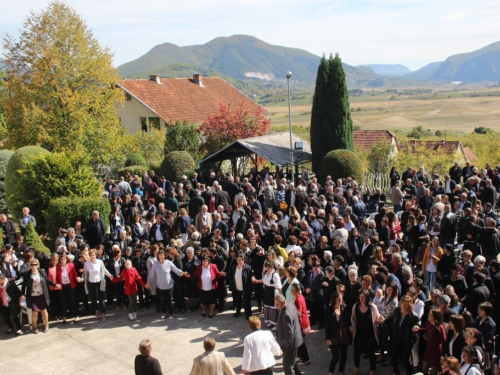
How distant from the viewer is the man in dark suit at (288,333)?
752cm

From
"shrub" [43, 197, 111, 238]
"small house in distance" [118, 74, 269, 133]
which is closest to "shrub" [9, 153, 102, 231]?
"shrub" [43, 197, 111, 238]

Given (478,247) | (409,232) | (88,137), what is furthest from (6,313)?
(88,137)

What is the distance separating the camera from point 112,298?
11.6 meters

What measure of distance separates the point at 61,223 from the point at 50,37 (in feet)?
46.8

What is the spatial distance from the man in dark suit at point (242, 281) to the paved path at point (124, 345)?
0.39m

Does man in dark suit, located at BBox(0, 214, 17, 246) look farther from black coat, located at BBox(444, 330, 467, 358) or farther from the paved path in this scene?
black coat, located at BBox(444, 330, 467, 358)

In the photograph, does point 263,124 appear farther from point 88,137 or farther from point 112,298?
point 112,298

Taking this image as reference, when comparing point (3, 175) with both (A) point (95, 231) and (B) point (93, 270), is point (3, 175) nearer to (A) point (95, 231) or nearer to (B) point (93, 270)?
(A) point (95, 231)

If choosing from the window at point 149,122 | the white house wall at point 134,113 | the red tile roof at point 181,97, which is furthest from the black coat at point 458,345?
the white house wall at point 134,113

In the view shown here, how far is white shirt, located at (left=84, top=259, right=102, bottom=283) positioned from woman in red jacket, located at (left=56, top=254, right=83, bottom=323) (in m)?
0.23

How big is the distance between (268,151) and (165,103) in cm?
2381

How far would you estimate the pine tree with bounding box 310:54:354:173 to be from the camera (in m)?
23.0

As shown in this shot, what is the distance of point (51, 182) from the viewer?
15492mm

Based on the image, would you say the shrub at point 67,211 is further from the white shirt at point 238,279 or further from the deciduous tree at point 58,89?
the deciduous tree at point 58,89
